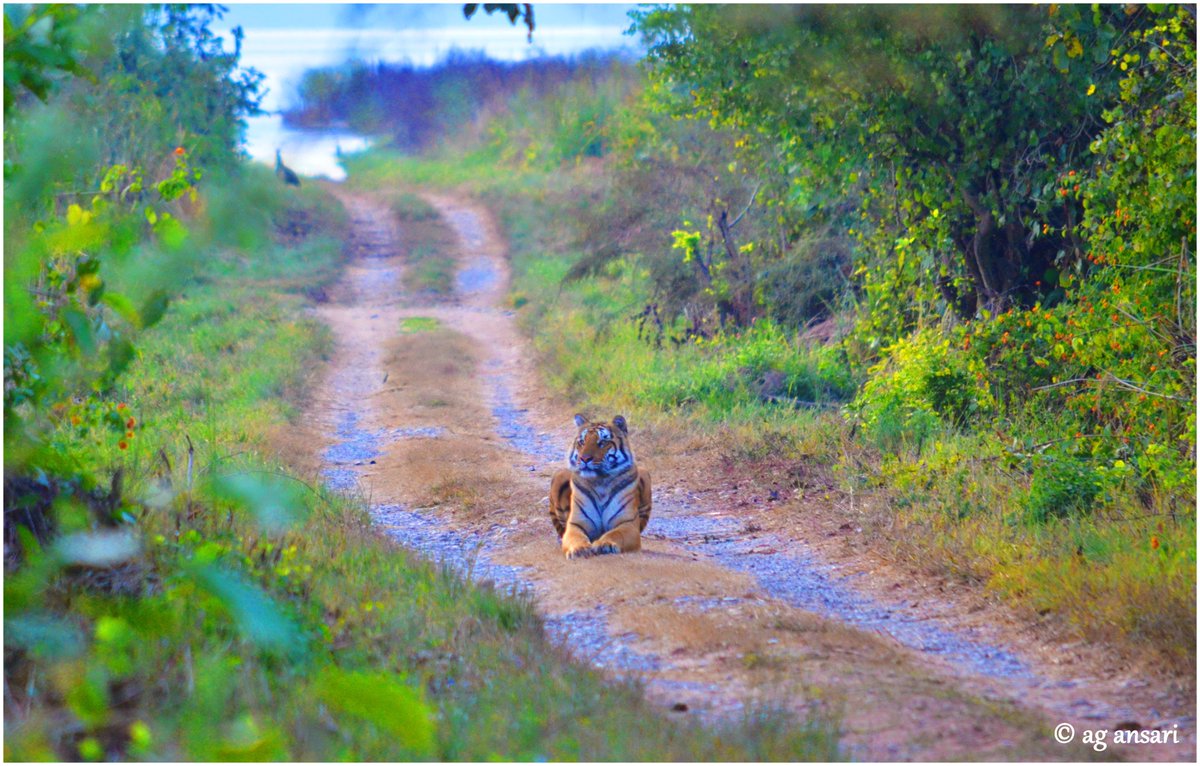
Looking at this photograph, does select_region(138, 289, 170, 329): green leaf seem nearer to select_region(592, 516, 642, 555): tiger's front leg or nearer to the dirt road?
the dirt road

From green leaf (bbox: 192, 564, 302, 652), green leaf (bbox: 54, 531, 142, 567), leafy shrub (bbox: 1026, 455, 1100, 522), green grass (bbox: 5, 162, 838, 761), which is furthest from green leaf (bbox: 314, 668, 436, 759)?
leafy shrub (bbox: 1026, 455, 1100, 522)

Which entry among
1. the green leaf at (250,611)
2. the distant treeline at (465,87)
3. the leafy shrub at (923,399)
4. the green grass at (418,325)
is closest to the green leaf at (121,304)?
the green leaf at (250,611)

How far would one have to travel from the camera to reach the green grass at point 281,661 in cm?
395

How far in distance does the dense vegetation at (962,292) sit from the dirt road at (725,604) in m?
0.55

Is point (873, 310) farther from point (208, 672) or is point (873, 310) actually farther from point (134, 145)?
point (134, 145)

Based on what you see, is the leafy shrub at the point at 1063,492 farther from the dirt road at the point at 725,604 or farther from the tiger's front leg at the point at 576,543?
the tiger's front leg at the point at 576,543

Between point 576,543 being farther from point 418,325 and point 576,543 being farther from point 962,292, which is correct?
point 418,325

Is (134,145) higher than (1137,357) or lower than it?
higher

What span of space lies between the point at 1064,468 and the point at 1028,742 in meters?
3.78

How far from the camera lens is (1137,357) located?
27.5 ft

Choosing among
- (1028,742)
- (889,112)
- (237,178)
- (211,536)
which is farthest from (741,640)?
(889,112)

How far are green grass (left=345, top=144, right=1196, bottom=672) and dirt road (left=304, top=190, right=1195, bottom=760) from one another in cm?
30

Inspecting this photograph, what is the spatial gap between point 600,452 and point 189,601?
11.6 feet

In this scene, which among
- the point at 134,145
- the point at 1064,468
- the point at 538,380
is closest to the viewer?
the point at 1064,468
